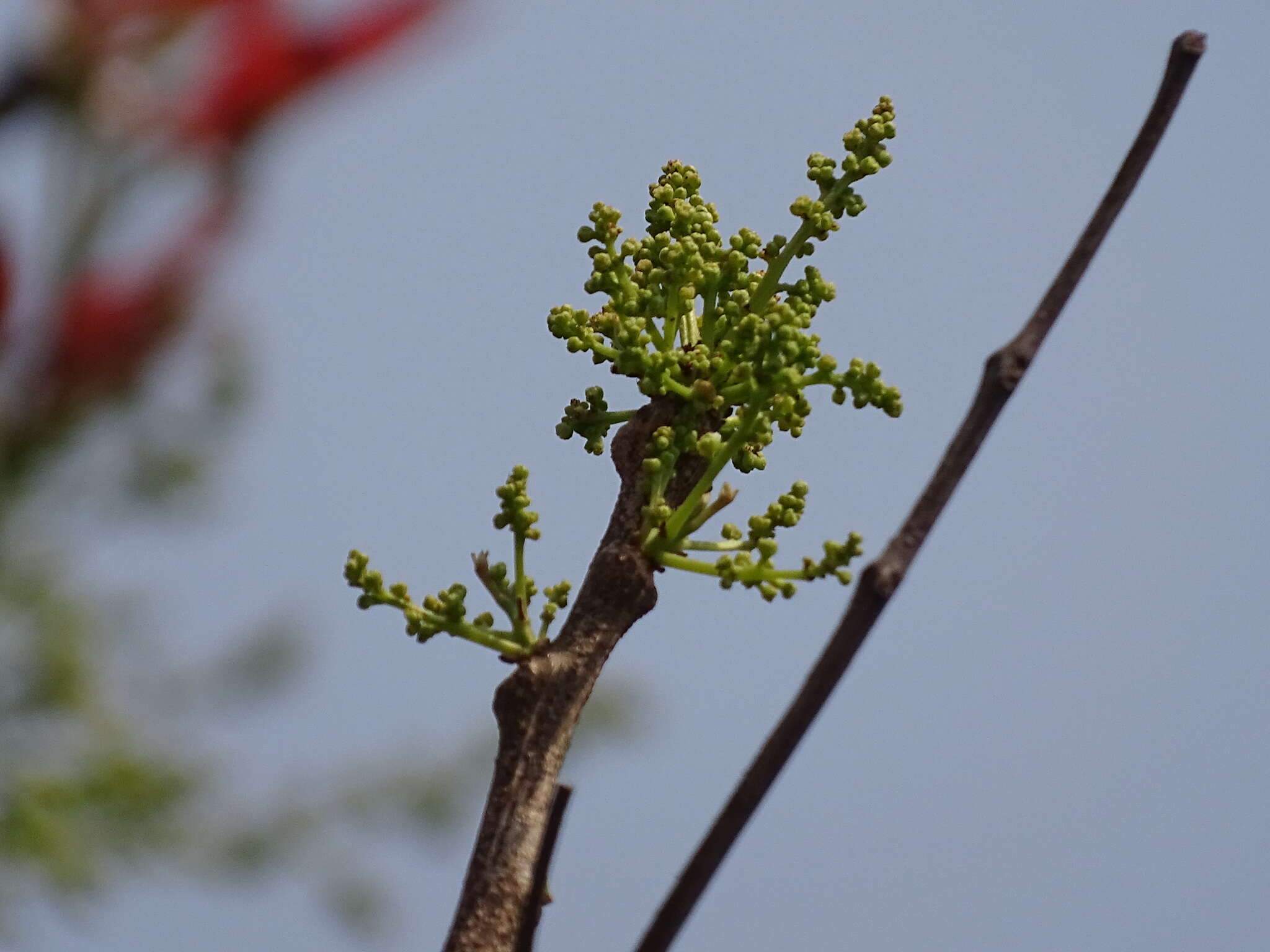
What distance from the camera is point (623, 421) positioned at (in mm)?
1195

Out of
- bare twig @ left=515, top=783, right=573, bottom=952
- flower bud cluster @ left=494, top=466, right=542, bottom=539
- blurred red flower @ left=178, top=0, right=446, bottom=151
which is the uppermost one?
flower bud cluster @ left=494, top=466, right=542, bottom=539

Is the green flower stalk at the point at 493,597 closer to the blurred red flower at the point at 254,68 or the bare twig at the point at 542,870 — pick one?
the bare twig at the point at 542,870

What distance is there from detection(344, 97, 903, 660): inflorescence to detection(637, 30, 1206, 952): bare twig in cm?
24

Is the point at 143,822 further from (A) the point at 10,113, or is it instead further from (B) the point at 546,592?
(A) the point at 10,113

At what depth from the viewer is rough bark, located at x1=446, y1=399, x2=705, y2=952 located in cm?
96

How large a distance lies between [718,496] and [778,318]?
0.14m

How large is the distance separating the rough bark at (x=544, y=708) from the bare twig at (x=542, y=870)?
0.01m

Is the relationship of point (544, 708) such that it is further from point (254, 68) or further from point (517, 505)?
point (254, 68)

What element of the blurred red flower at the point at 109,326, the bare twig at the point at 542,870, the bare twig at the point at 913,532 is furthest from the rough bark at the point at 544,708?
the blurred red flower at the point at 109,326

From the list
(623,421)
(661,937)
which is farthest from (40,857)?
(661,937)

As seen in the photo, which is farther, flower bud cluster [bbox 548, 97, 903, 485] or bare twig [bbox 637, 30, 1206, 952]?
flower bud cluster [bbox 548, 97, 903, 485]

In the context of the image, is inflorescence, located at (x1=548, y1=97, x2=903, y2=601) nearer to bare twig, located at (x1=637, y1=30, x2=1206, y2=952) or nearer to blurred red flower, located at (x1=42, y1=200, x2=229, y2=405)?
bare twig, located at (x1=637, y1=30, x2=1206, y2=952)

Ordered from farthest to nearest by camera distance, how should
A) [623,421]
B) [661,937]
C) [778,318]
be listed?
[623,421]
[778,318]
[661,937]

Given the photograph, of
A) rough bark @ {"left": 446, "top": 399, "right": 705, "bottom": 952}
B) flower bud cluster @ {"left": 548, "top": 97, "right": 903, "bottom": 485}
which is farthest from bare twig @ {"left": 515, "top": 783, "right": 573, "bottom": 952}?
flower bud cluster @ {"left": 548, "top": 97, "right": 903, "bottom": 485}
